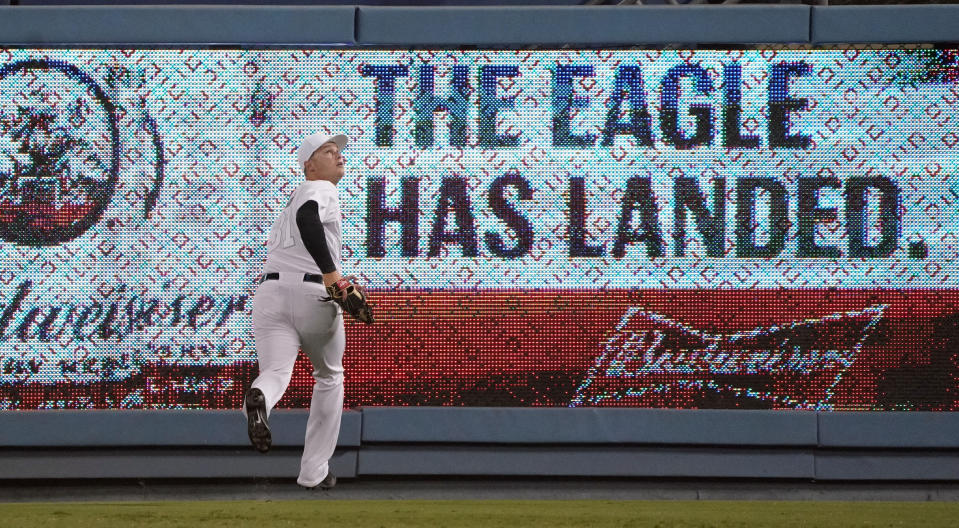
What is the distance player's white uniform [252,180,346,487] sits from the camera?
16.7 feet

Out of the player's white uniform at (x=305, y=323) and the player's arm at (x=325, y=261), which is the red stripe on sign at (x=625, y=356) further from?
the player's arm at (x=325, y=261)

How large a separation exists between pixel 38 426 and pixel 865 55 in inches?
199

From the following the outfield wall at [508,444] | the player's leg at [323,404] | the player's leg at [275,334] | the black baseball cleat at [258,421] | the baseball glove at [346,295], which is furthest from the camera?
the outfield wall at [508,444]

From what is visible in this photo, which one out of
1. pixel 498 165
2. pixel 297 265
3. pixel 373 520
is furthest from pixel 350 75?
pixel 373 520

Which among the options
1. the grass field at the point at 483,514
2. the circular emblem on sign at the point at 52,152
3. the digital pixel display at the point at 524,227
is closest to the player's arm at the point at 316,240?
the grass field at the point at 483,514

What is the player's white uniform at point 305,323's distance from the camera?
5.10m

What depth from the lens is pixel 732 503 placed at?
20.4ft

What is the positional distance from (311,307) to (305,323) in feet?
0.25

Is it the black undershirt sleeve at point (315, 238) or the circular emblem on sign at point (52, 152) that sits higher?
the circular emblem on sign at point (52, 152)

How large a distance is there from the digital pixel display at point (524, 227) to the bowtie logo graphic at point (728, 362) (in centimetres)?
1

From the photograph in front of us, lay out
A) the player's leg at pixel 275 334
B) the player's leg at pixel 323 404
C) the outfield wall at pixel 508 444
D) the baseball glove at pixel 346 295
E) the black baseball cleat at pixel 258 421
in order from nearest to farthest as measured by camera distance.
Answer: the black baseball cleat at pixel 258 421
the baseball glove at pixel 346 295
the player's leg at pixel 275 334
the player's leg at pixel 323 404
the outfield wall at pixel 508 444

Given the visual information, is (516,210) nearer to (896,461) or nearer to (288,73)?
(288,73)

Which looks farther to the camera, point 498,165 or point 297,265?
point 498,165

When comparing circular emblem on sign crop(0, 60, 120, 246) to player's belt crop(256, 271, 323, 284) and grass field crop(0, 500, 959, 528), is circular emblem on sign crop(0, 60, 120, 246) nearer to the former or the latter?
grass field crop(0, 500, 959, 528)
